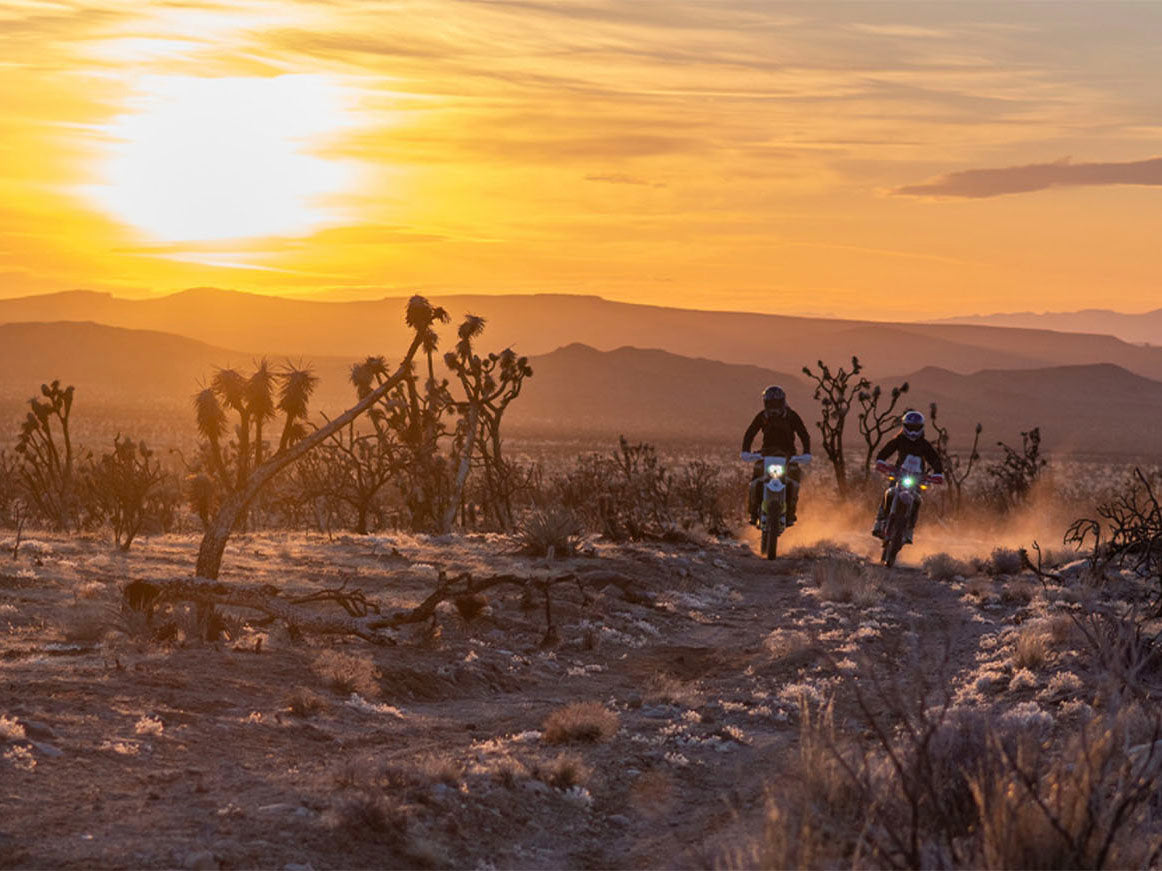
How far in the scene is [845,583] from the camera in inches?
616

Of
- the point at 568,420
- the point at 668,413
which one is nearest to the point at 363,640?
the point at 568,420

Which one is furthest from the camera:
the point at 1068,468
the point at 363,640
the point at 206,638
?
the point at 1068,468

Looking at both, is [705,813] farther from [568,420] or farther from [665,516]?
[568,420]

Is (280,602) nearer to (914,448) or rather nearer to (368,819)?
(368,819)

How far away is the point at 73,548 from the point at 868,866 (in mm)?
13053

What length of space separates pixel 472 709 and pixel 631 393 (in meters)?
140

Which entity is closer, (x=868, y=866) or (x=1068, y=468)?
(x=868, y=866)

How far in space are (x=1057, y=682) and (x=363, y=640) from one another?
5452 millimetres

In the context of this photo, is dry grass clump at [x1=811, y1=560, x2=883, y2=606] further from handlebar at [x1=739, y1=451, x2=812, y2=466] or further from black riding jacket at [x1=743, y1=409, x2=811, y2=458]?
black riding jacket at [x1=743, y1=409, x2=811, y2=458]

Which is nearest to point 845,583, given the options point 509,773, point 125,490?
point 509,773

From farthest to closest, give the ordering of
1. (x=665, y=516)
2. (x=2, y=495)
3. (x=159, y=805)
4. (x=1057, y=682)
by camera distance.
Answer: (x=2, y=495) < (x=665, y=516) < (x=1057, y=682) < (x=159, y=805)

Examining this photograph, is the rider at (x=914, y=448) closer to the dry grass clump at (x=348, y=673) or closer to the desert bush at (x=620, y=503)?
the desert bush at (x=620, y=503)

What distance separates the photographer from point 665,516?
24.3 m

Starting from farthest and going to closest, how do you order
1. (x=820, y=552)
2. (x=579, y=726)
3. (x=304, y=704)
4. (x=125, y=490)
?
(x=820, y=552) → (x=125, y=490) → (x=304, y=704) → (x=579, y=726)
